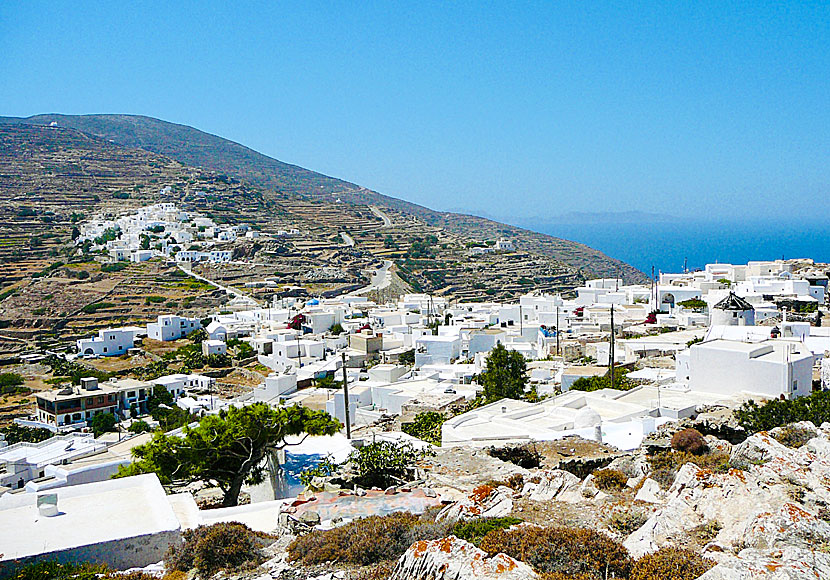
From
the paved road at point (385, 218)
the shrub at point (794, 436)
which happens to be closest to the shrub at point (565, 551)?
the shrub at point (794, 436)

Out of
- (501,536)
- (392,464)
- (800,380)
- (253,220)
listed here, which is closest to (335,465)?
(392,464)

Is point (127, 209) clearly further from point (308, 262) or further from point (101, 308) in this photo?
point (101, 308)

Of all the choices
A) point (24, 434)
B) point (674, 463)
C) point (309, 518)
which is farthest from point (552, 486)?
point (24, 434)

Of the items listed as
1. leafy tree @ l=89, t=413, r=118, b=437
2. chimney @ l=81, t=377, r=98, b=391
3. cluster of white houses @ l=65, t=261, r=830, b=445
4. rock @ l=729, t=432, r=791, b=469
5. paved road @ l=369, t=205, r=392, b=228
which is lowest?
leafy tree @ l=89, t=413, r=118, b=437

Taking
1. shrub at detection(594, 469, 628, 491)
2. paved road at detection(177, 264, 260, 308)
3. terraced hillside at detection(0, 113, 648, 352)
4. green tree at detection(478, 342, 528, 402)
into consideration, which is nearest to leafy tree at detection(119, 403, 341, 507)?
shrub at detection(594, 469, 628, 491)

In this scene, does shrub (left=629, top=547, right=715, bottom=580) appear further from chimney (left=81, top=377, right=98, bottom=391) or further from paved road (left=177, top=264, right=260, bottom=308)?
paved road (left=177, top=264, right=260, bottom=308)

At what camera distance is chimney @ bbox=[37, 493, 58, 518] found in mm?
7692

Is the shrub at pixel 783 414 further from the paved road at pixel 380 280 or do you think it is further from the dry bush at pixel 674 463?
the paved road at pixel 380 280

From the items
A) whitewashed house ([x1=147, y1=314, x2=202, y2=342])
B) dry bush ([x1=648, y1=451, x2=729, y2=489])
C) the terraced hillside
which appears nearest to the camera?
dry bush ([x1=648, y1=451, x2=729, y2=489])

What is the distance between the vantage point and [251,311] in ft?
170

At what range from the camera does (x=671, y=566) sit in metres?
4.41

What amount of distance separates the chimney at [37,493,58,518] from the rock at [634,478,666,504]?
6343mm

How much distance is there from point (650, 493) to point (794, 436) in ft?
12.4

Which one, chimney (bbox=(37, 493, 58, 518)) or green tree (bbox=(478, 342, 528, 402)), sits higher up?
chimney (bbox=(37, 493, 58, 518))
